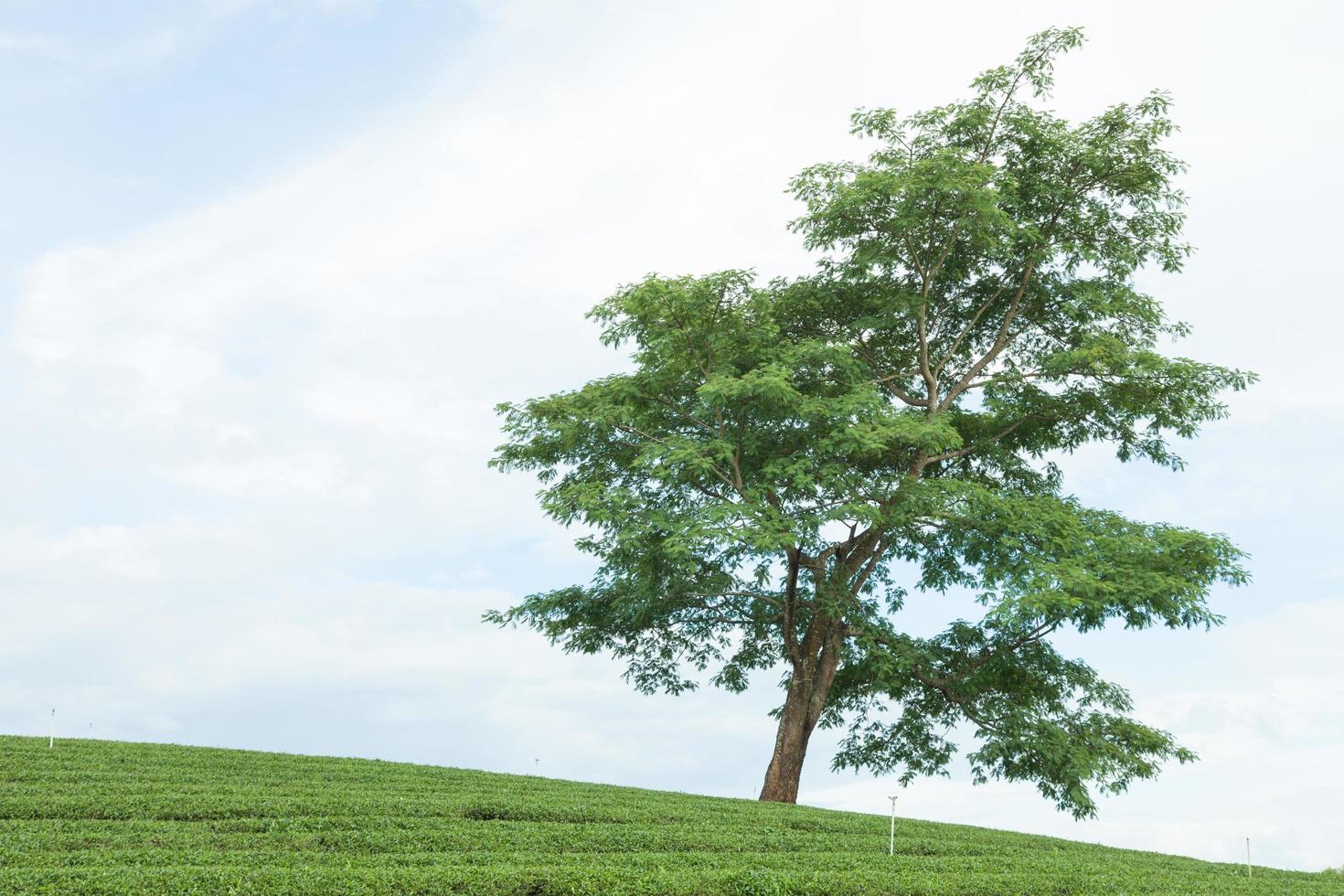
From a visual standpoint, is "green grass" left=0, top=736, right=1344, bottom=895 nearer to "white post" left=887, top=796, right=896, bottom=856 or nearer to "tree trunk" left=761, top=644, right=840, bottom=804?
"white post" left=887, top=796, right=896, bottom=856

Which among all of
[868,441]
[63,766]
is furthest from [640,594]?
[63,766]

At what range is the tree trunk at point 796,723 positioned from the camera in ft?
68.3

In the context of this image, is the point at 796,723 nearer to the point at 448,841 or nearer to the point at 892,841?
the point at 892,841

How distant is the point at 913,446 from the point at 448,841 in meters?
13.0

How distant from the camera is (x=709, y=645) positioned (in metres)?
23.1

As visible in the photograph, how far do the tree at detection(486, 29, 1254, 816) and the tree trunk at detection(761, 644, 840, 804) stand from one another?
0.17ft

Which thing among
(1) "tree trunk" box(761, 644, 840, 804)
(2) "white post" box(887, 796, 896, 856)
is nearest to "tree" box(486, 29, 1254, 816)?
(1) "tree trunk" box(761, 644, 840, 804)

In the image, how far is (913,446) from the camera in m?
22.0

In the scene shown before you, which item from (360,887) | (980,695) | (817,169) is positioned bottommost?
(360,887)

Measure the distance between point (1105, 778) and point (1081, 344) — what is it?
8.48 meters

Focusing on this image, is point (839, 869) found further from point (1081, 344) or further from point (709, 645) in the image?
point (1081, 344)

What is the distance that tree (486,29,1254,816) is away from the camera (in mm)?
19531

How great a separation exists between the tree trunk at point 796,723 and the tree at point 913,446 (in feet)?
0.17

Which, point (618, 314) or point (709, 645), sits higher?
point (618, 314)
